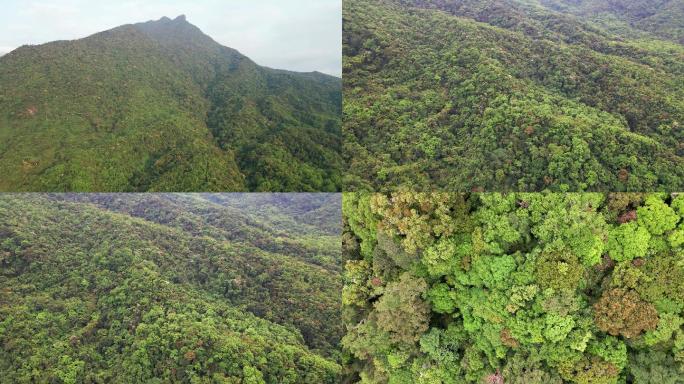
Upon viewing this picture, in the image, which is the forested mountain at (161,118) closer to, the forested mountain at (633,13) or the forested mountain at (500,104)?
the forested mountain at (500,104)

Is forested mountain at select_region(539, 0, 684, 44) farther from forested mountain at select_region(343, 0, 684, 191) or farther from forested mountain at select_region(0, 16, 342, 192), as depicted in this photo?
forested mountain at select_region(0, 16, 342, 192)

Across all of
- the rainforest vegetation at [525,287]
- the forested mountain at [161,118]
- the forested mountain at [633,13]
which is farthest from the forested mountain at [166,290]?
the forested mountain at [633,13]

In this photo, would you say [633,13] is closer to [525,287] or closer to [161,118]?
[525,287]

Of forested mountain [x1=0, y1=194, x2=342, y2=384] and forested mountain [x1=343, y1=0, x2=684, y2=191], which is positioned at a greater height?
forested mountain [x1=343, y1=0, x2=684, y2=191]

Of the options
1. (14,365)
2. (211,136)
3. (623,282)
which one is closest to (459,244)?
(623,282)

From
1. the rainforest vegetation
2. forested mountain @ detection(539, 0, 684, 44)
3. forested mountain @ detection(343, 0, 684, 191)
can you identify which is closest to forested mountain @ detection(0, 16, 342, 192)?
forested mountain @ detection(343, 0, 684, 191)

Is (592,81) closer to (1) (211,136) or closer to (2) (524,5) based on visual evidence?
(2) (524,5)
